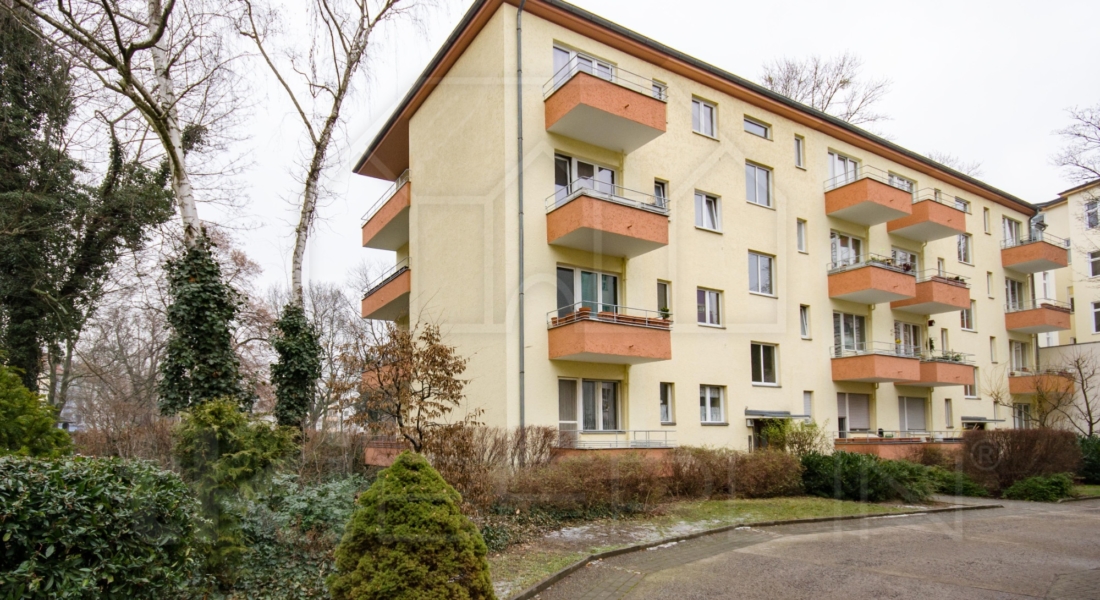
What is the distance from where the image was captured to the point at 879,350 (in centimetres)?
2328

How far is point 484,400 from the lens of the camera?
16406 mm

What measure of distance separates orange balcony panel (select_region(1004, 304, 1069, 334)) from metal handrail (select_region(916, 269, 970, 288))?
4.27 m

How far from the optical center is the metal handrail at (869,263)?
22812mm

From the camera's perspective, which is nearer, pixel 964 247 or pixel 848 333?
pixel 848 333

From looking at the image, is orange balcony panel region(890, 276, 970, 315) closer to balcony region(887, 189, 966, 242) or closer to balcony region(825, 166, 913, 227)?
balcony region(887, 189, 966, 242)

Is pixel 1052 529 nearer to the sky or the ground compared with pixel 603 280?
nearer to the ground

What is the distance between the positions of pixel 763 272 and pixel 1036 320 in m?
18.4

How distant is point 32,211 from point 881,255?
26.9m

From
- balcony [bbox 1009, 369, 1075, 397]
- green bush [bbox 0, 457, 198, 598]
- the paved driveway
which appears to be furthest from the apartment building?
green bush [bbox 0, 457, 198, 598]

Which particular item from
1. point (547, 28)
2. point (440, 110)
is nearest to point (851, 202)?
point (547, 28)

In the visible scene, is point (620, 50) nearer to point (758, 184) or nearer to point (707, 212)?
point (707, 212)

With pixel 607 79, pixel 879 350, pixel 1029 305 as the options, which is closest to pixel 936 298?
pixel 879 350

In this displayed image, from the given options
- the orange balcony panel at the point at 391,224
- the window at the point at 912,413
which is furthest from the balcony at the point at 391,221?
the window at the point at 912,413

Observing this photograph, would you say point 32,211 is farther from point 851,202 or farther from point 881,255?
point 881,255
